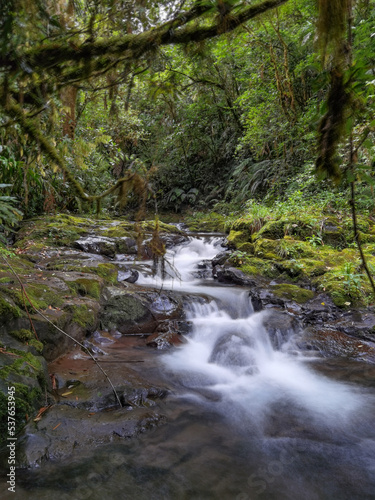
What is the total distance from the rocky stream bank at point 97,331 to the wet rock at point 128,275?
24 millimetres

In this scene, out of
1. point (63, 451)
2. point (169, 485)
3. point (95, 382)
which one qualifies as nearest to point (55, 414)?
point (63, 451)

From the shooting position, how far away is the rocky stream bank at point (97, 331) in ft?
8.95

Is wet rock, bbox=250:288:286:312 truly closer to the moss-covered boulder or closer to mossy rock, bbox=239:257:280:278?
mossy rock, bbox=239:257:280:278

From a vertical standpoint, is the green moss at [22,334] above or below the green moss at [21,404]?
above

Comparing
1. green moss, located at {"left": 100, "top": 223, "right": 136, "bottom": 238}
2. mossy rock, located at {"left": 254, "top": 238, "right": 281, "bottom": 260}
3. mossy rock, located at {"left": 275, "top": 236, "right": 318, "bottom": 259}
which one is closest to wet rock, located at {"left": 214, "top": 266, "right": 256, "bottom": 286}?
mossy rock, located at {"left": 254, "top": 238, "right": 281, "bottom": 260}

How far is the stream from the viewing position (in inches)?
91.7

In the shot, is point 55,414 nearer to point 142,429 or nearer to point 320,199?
point 142,429

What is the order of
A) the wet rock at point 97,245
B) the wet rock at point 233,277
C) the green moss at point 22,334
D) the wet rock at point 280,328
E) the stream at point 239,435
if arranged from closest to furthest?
the stream at point 239,435 → the green moss at point 22,334 → the wet rock at point 280,328 → the wet rock at point 233,277 → the wet rock at point 97,245

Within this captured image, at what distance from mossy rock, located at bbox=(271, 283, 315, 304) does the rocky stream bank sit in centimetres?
2

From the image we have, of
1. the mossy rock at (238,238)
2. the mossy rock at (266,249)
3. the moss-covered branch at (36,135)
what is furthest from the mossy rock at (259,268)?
the moss-covered branch at (36,135)

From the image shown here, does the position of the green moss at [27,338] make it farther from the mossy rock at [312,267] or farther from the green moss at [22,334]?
the mossy rock at [312,267]

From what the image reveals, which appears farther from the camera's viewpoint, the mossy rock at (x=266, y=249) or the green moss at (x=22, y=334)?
the mossy rock at (x=266, y=249)

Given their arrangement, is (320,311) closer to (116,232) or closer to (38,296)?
(38,296)

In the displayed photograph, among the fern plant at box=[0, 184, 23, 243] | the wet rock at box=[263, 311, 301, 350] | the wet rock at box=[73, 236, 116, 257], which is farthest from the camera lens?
the wet rock at box=[73, 236, 116, 257]
